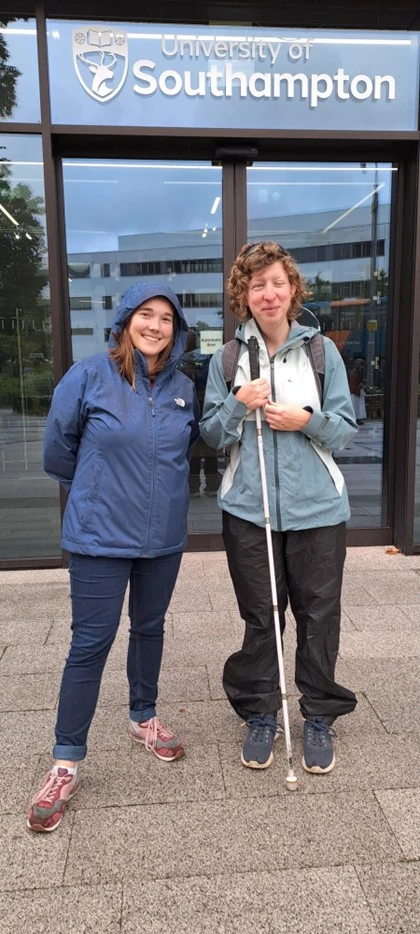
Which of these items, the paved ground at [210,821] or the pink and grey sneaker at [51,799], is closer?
the paved ground at [210,821]

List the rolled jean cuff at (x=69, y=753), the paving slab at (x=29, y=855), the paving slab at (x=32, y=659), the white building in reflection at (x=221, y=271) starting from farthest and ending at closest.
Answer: the white building in reflection at (x=221, y=271) < the paving slab at (x=32, y=659) < the rolled jean cuff at (x=69, y=753) < the paving slab at (x=29, y=855)

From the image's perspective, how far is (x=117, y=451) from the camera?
2334mm

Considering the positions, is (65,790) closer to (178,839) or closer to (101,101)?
(178,839)

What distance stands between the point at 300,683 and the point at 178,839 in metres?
0.78

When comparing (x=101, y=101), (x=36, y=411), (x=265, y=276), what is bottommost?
(x=36, y=411)

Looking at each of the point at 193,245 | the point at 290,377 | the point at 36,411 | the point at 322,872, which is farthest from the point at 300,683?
the point at 193,245

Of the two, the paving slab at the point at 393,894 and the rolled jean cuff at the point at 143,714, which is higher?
the rolled jean cuff at the point at 143,714

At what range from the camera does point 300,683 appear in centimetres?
274

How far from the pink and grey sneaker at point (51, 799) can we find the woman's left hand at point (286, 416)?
153 centimetres

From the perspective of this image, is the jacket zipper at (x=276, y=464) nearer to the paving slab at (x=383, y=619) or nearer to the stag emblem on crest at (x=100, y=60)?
the paving slab at (x=383, y=619)

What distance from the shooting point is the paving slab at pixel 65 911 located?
6.35ft

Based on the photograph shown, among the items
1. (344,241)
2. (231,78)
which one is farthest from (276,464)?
(231,78)

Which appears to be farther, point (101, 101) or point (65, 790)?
point (101, 101)

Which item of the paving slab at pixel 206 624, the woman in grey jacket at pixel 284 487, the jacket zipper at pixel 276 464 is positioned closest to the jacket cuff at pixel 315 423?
the woman in grey jacket at pixel 284 487
